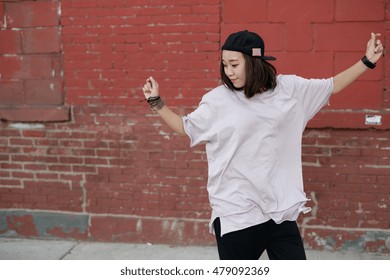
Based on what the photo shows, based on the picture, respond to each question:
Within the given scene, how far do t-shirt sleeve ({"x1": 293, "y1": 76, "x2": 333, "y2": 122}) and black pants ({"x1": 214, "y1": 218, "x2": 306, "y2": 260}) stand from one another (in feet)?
2.06

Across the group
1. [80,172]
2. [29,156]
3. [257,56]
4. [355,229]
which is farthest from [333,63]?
[29,156]

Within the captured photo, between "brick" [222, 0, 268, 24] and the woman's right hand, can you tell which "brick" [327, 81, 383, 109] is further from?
the woman's right hand

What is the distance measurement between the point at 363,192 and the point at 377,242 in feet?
1.51

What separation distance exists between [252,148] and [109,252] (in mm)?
2517

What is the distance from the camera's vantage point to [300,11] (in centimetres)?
409

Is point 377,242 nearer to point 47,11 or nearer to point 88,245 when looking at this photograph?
point 88,245

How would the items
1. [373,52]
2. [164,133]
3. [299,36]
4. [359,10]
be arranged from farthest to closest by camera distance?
[164,133] < [299,36] < [359,10] < [373,52]

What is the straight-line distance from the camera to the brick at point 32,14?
14.7 feet

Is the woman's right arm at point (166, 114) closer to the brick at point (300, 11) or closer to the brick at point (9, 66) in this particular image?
the brick at point (300, 11)

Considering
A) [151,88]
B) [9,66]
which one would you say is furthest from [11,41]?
[151,88]

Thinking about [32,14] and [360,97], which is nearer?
[360,97]

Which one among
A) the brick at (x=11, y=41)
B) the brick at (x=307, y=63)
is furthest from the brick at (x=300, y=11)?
the brick at (x=11, y=41)

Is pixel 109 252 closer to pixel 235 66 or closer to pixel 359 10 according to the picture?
pixel 235 66

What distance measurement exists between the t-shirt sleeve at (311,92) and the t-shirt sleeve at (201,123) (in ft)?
1.56
